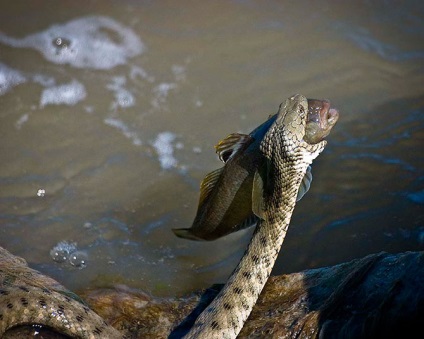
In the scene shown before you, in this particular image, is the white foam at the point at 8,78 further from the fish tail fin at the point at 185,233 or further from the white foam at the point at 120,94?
the fish tail fin at the point at 185,233

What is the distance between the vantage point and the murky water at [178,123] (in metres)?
6.38

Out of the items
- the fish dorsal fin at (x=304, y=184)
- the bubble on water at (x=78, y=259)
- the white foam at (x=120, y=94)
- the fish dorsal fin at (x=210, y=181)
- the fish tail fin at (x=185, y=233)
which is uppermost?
the white foam at (x=120, y=94)

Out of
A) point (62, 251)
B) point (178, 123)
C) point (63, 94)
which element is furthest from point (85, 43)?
point (62, 251)

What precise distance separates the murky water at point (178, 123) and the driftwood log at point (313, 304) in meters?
0.69

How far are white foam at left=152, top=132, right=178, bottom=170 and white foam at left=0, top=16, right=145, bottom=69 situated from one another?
1813mm

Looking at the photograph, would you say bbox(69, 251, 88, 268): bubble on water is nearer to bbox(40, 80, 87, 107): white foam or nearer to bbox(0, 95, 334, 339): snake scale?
bbox(0, 95, 334, 339): snake scale

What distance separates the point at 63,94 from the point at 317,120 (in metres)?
5.19

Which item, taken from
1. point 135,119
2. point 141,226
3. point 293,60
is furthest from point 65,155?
point 293,60

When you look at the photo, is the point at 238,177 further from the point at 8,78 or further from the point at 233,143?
the point at 8,78

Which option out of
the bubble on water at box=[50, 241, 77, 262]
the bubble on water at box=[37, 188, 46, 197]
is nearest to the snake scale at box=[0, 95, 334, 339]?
the bubble on water at box=[50, 241, 77, 262]

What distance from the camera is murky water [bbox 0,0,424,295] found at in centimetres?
638

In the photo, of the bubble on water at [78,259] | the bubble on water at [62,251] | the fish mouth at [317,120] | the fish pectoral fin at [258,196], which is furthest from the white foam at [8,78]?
the fish mouth at [317,120]

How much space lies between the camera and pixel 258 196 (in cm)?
475

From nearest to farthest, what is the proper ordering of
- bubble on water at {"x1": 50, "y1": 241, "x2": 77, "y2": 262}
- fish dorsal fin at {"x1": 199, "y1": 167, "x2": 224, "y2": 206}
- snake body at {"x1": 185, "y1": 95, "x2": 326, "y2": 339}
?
snake body at {"x1": 185, "y1": 95, "x2": 326, "y2": 339}, fish dorsal fin at {"x1": 199, "y1": 167, "x2": 224, "y2": 206}, bubble on water at {"x1": 50, "y1": 241, "x2": 77, "y2": 262}
